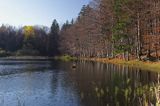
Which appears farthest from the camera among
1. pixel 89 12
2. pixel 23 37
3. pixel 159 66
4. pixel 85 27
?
pixel 23 37

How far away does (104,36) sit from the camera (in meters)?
85.1

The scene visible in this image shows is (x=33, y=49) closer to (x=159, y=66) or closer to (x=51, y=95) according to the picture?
(x=159, y=66)

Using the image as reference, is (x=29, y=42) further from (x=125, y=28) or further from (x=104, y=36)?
(x=125, y=28)

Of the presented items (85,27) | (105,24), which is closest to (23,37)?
(85,27)

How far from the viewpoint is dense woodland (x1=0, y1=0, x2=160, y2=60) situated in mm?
62938

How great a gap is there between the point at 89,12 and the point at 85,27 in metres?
8.04

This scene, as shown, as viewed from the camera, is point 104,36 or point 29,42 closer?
point 104,36

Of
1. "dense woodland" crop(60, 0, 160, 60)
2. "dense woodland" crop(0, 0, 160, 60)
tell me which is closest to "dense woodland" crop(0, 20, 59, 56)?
"dense woodland" crop(0, 0, 160, 60)

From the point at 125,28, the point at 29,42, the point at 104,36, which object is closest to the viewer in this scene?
the point at 125,28

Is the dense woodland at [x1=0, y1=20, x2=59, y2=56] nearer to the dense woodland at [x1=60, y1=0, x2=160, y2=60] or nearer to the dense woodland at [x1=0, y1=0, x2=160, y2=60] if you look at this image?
the dense woodland at [x1=0, y1=0, x2=160, y2=60]

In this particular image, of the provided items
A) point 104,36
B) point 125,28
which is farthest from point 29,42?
point 125,28

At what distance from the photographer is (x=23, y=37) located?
15812 cm

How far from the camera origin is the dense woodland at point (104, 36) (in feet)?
206

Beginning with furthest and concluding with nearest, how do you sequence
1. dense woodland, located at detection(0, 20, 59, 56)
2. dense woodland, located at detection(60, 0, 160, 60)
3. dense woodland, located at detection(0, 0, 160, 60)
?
dense woodland, located at detection(0, 20, 59, 56), dense woodland, located at detection(0, 0, 160, 60), dense woodland, located at detection(60, 0, 160, 60)
